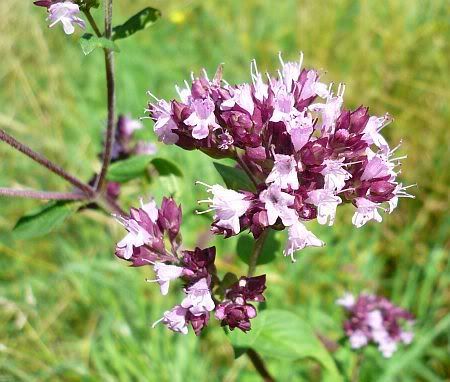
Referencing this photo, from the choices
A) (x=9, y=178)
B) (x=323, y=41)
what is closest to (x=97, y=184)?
(x=9, y=178)

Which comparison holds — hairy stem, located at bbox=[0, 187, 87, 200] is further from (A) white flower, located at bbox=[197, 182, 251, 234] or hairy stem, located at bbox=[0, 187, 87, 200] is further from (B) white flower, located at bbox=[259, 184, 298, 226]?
(B) white flower, located at bbox=[259, 184, 298, 226]

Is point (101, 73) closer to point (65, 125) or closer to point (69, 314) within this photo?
point (65, 125)

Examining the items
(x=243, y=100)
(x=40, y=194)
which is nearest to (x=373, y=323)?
(x=243, y=100)

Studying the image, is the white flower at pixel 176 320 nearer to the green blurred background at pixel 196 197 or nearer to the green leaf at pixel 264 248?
the green leaf at pixel 264 248

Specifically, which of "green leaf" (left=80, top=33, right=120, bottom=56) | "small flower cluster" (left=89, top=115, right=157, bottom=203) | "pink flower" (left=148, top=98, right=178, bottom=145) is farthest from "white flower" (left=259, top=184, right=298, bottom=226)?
"small flower cluster" (left=89, top=115, right=157, bottom=203)

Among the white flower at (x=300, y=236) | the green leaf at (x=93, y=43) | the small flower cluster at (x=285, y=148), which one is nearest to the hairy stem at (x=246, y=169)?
the small flower cluster at (x=285, y=148)

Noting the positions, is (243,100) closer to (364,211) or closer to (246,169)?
(246,169)
